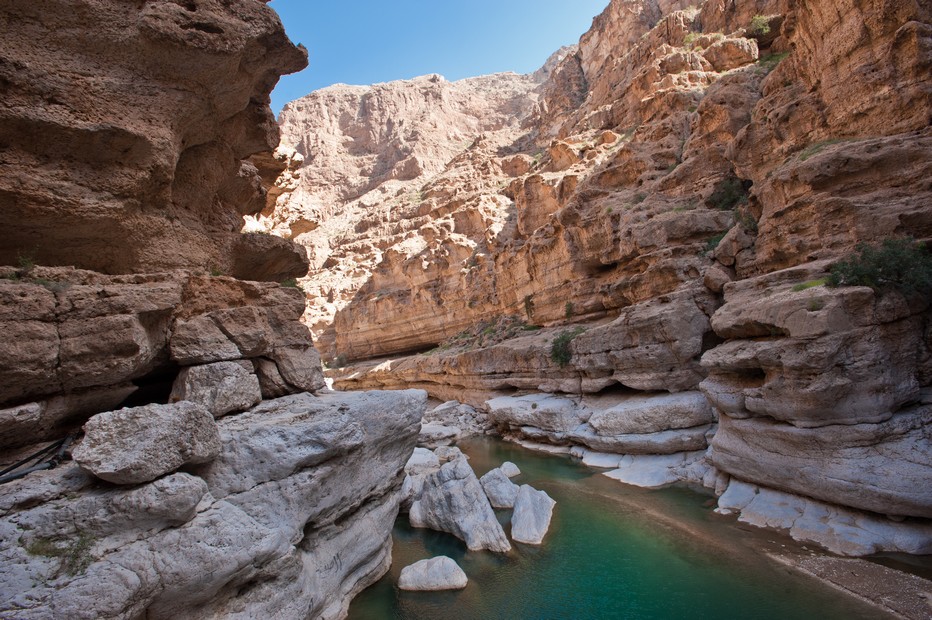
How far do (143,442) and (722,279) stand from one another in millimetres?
15140

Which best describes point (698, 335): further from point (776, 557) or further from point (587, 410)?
point (776, 557)

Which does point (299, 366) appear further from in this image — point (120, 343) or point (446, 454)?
point (446, 454)

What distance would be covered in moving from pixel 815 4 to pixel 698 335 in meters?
10.6

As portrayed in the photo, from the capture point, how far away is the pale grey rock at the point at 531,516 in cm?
912

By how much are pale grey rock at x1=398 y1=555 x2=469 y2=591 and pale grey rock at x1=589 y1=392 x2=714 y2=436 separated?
805 cm

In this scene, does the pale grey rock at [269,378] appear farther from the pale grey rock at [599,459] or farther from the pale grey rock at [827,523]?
the pale grey rock at [599,459]

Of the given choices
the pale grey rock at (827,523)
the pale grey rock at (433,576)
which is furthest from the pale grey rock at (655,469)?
the pale grey rock at (433,576)

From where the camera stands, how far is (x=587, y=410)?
1634cm

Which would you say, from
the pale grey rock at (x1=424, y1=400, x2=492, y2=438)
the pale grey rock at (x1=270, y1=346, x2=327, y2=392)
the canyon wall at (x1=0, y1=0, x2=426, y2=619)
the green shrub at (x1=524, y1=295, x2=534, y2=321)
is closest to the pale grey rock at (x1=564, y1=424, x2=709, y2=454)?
the pale grey rock at (x1=424, y1=400, x2=492, y2=438)

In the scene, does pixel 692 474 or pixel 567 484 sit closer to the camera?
pixel 692 474

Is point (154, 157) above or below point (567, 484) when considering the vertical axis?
above

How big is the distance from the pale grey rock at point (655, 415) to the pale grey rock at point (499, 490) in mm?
4551

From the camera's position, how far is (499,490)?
11031mm

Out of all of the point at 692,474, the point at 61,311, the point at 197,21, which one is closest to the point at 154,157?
the point at 197,21
